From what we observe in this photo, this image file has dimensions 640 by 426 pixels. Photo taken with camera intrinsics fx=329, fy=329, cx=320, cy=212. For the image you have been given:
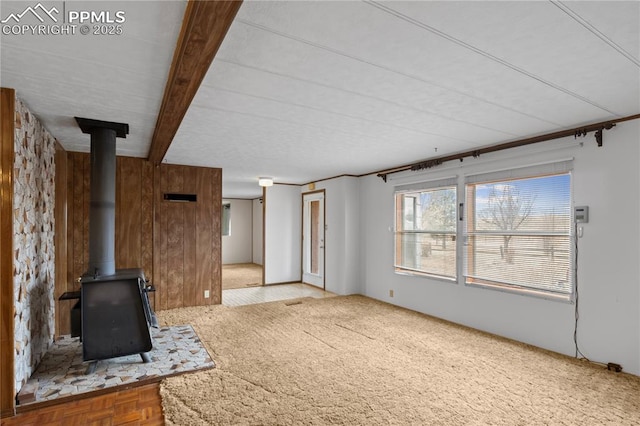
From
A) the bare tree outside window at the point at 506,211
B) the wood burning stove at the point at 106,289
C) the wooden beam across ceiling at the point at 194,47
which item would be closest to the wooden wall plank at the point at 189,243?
the wood burning stove at the point at 106,289

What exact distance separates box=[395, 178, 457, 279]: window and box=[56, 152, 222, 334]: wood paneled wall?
306 cm

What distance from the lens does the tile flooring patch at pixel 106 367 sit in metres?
2.69

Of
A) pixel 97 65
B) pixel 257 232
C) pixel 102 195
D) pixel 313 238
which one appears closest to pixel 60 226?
pixel 102 195

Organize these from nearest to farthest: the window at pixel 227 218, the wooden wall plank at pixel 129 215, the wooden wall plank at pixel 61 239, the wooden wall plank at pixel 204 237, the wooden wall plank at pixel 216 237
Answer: the wooden wall plank at pixel 61 239 < the wooden wall plank at pixel 129 215 < the wooden wall plank at pixel 204 237 < the wooden wall plank at pixel 216 237 < the window at pixel 227 218

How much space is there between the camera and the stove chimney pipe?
320cm

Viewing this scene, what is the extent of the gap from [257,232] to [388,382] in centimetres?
842

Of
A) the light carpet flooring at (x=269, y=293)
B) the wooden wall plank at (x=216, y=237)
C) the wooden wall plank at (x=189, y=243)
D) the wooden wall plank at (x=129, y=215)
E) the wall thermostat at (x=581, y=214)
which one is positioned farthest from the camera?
the light carpet flooring at (x=269, y=293)

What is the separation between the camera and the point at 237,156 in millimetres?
4578

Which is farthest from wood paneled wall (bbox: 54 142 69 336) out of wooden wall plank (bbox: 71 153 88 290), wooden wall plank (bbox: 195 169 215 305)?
wooden wall plank (bbox: 195 169 215 305)

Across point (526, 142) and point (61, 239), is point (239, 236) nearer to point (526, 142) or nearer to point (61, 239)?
point (61, 239)

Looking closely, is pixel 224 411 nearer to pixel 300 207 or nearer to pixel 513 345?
pixel 513 345

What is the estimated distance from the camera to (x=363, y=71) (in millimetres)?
2045

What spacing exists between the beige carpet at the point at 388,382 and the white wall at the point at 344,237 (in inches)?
79.5

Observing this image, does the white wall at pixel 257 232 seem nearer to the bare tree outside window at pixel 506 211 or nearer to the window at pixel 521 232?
the window at pixel 521 232
